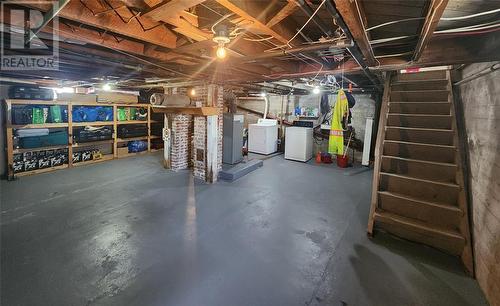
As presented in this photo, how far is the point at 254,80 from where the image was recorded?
427cm

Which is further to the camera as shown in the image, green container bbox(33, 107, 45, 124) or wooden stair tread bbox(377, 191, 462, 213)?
green container bbox(33, 107, 45, 124)

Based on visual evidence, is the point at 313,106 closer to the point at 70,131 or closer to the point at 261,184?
the point at 261,184

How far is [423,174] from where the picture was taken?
3055 mm

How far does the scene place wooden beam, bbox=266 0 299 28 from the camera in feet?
4.83

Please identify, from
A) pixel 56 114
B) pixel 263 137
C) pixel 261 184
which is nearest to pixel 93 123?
pixel 56 114

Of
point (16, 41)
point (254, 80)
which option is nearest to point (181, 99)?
point (254, 80)

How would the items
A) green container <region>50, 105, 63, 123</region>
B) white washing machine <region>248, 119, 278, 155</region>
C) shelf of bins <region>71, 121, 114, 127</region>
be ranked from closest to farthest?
green container <region>50, 105, 63, 123</region>
shelf of bins <region>71, 121, 114, 127</region>
white washing machine <region>248, 119, 278, 155</region>

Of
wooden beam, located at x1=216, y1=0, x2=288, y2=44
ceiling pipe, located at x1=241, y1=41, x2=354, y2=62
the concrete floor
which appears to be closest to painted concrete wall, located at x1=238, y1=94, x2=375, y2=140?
the concrete floor

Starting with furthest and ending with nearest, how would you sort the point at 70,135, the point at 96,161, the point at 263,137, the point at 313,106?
the point at 313,106 < the point at 263,137 < the point at 96,161 < the point at 70,135

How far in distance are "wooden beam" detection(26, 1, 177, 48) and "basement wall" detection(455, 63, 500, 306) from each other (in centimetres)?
333

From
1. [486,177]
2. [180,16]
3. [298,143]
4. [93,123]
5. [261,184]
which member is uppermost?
[180,16]

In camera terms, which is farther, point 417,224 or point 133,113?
point 133,113

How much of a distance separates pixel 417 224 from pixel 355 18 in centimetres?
255

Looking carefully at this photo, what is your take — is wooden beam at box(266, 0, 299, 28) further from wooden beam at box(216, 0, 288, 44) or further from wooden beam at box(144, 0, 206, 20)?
wooden beam at box(144, 0, 206, 20)
